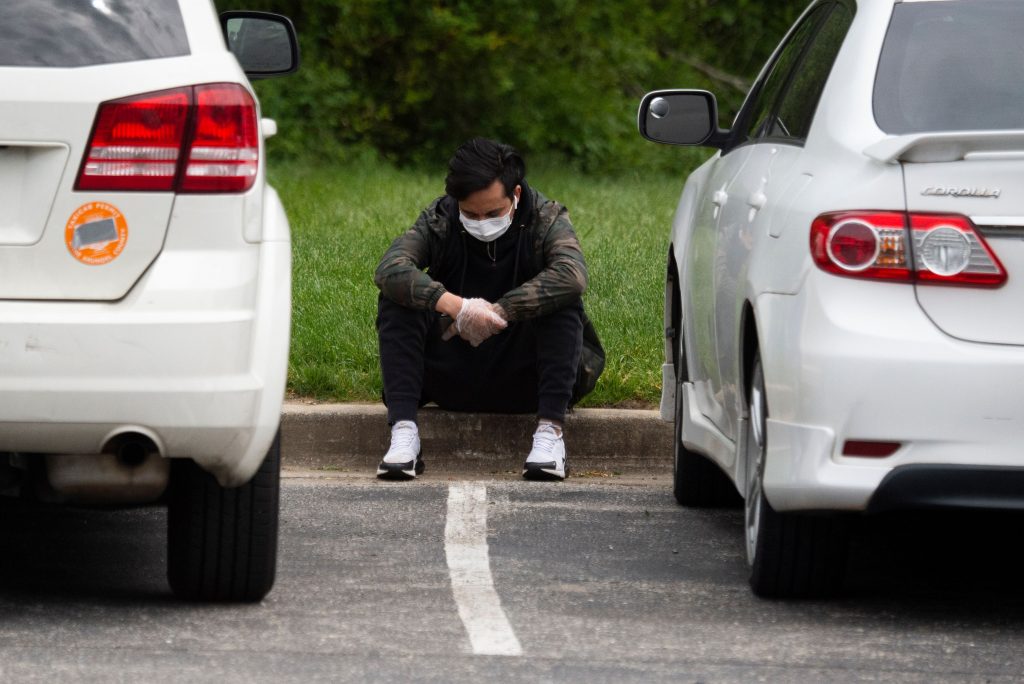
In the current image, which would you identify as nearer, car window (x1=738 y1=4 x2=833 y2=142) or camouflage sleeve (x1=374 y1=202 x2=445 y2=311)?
car window (x1=738 y1=4 x2=833 y2=142)

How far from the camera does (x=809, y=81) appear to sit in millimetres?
4766

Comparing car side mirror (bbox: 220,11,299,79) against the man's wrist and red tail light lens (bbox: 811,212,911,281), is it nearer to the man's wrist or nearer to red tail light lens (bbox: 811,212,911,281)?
the man's wrist

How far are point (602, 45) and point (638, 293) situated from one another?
39.4 ft

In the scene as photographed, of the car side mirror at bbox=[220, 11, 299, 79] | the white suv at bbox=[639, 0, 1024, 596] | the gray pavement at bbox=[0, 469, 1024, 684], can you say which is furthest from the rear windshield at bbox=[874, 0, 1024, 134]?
the car side mirror at bbox=[220, 11, 299, 79]

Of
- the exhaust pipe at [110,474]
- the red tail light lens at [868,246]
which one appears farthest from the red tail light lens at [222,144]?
the red tail light lens at [868,246]

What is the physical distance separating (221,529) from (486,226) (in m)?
2.50

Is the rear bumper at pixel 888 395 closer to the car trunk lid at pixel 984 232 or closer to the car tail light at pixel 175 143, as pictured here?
the car trunk lid at pixel 984 232

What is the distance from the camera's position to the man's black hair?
6312 mm

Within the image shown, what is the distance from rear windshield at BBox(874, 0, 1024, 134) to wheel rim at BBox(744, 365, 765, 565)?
667mm

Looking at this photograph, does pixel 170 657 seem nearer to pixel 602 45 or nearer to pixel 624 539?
pixel 624 539

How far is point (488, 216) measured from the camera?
255 inches

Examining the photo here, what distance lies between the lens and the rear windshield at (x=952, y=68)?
4152 millimetres

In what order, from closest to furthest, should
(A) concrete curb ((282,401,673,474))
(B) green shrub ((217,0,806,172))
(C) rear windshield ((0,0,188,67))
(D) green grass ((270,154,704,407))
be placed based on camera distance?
(C) rear windshield ((0,0,188,67)) → (A) concrete curb ((282,401,673,474)) → (D) green grass ((270,154,704,407)) → (B) green shrub ((217,0,806,172))

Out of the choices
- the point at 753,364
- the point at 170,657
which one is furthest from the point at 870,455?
the point at 170,657
